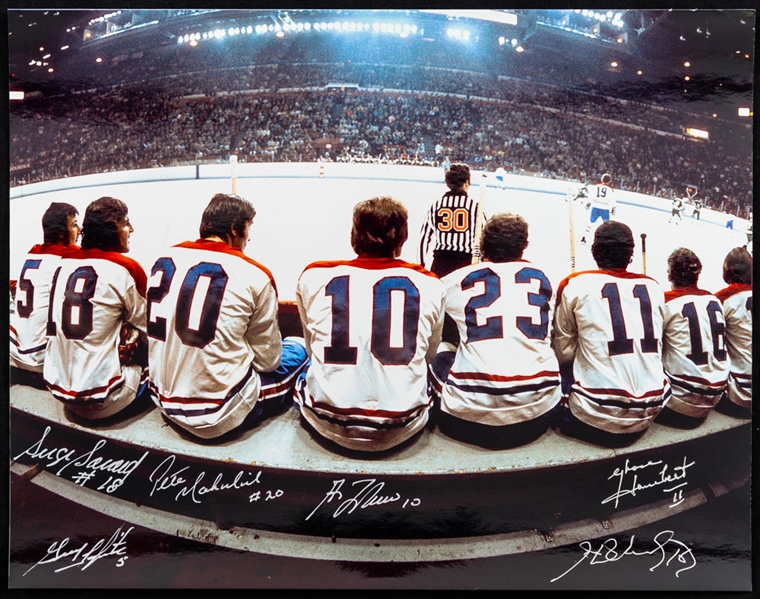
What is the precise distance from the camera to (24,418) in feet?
7.20

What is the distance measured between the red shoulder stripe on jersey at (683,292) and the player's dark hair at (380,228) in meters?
1.10

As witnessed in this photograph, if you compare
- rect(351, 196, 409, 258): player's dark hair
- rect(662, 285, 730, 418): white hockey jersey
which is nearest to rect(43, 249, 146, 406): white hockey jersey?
rect(351, 196, 409, 258): player's dark hair

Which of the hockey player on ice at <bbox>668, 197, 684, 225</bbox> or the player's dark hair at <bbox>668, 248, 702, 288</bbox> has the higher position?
the hockey player on ice at <bbox>668, 197, 684, 225</bbox>

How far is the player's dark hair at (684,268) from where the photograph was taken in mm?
2141

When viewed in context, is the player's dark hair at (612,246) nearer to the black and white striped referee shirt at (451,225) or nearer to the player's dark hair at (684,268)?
the player's dark hair at (684,268)

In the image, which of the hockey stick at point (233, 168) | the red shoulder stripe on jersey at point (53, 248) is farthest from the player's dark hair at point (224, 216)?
the red shoulder stripe on jersey at point (53, 248)

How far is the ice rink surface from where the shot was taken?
204 cm

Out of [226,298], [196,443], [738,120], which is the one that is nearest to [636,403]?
[738,120]

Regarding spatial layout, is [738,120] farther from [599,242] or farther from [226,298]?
[226,298]

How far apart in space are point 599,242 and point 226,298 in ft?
4.68

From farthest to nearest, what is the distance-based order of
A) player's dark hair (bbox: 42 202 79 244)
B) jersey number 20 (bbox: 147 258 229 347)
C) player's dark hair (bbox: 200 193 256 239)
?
player's dark hair (bbox: 42 202 79 244), player's dark hair (bbox: 200 193 256 239), jersey number 20 (bbox: 147 258 229 347)

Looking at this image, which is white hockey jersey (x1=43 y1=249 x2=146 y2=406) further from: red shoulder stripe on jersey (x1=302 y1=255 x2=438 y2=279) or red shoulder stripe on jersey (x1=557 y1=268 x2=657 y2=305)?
red shoulder stripe on jersey (x1=557 y1=268 x2=657 y2=305)
